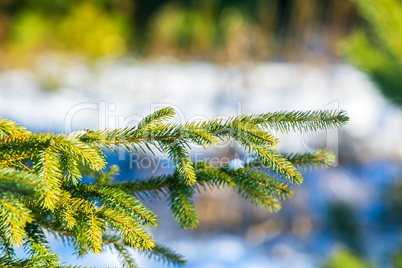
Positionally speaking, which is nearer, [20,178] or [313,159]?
[20,178]

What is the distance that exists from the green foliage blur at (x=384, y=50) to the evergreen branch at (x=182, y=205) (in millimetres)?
1065

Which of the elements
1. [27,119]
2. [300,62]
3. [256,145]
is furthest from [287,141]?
[256,145]

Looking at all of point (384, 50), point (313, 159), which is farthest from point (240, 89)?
point (313, 159)

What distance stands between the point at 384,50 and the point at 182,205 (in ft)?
3.79

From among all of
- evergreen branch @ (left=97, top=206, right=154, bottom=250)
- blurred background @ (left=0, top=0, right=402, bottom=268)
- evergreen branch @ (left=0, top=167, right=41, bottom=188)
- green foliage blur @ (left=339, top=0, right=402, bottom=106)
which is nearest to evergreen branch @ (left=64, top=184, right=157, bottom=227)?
evergreen branch @ (left=97, top=206, right=154, bottom=250)

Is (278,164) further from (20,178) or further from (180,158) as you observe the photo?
(20,178)

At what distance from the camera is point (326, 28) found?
619 centimetres

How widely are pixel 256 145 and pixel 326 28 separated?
617 cm

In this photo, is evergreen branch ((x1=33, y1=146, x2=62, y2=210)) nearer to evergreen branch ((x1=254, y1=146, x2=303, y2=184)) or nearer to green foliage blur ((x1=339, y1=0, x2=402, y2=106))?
evergreen branch ((x1=254, y1=146, x2=303, y2=184))

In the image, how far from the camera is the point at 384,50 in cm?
145

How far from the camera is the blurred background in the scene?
2.16 m

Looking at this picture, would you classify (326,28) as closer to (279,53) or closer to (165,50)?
(279,53)

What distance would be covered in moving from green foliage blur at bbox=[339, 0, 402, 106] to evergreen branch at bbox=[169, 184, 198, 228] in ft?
3.49

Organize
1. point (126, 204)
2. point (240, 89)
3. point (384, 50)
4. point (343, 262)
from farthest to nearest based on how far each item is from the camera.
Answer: point (240, 89) < point (384, 50) < point (343, 262) < point (126, 204)
